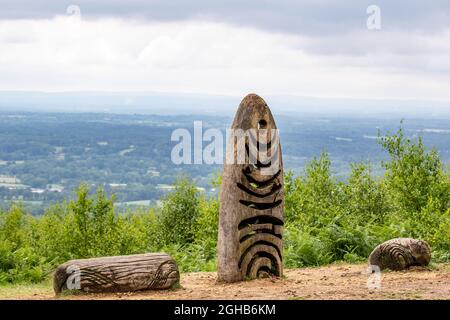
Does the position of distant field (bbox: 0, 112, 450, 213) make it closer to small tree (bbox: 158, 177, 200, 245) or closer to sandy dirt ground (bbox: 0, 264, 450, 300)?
A: small tree (bbox: 158, 177, 200, 245)

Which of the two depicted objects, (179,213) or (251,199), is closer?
(251,199)

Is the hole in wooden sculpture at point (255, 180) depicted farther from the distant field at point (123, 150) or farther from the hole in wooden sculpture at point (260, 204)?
the distant field at point (123, 150)

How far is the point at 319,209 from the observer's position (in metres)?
29.5

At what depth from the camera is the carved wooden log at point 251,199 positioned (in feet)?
48.5

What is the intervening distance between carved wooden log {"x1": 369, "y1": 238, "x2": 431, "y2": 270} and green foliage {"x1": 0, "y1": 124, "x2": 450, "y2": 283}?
98.6 inches

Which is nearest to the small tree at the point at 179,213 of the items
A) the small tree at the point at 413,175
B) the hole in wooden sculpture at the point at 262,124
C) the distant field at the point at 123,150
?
the small tree at the point at 413,175

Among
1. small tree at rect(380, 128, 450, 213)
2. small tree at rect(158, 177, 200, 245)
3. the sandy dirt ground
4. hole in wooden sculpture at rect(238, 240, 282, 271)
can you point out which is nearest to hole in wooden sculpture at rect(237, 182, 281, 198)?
hole in wooden sculpture at rect(238, 240, 282, 271)

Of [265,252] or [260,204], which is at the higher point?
[260,204]

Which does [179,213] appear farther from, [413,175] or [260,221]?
[260,221]

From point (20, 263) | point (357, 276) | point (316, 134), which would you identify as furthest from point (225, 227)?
point (316, 134)

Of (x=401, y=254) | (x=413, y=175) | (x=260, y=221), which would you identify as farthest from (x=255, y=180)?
(x=413, y=175)

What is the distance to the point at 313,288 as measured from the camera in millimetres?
13789

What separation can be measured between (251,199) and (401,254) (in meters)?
3.68

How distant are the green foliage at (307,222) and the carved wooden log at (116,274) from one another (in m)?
5.81
